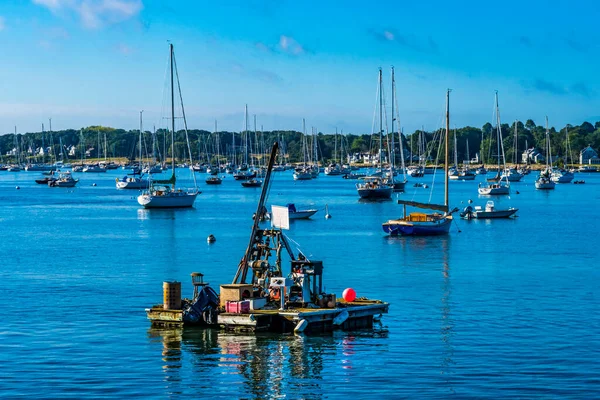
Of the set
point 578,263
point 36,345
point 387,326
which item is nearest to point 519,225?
point 578,263

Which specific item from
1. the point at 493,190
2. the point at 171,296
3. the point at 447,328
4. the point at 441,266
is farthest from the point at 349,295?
the point at 493,190

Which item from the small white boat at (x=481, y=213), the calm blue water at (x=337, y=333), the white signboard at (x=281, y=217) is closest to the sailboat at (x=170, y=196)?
the calm blue water at (x=337, y=333)

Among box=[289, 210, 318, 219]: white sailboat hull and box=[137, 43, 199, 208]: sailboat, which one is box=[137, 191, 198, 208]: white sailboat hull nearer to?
box=[137, 43, 199, 208]: sailboat

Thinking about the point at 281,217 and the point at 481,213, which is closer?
the point at 281,217

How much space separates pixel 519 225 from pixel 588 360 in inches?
2770

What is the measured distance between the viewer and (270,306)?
42688 millimetres

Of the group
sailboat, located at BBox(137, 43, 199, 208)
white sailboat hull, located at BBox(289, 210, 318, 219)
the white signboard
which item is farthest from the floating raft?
sailboat, located at BBox(137, 43, 199, 208)

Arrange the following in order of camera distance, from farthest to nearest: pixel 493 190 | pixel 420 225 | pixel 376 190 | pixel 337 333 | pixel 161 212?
pixel 493 190 < pixel 376 190 < pixel 161 212 < pixel 420 225 < pixel 337 333

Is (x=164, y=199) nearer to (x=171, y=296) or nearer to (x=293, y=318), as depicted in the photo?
Result: (x=171, y=296)

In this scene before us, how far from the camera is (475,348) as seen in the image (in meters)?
39.5

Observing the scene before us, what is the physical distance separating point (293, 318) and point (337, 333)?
2151 millimetres

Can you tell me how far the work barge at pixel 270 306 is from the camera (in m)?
41.1

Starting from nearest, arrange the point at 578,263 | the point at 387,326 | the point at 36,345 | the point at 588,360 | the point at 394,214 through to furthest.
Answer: the point at 588,360 → the point at 36,345 → the point at 387,326 → the point at 578,263 → the point at 394,214

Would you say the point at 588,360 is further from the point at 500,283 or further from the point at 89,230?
the point at 89,230
